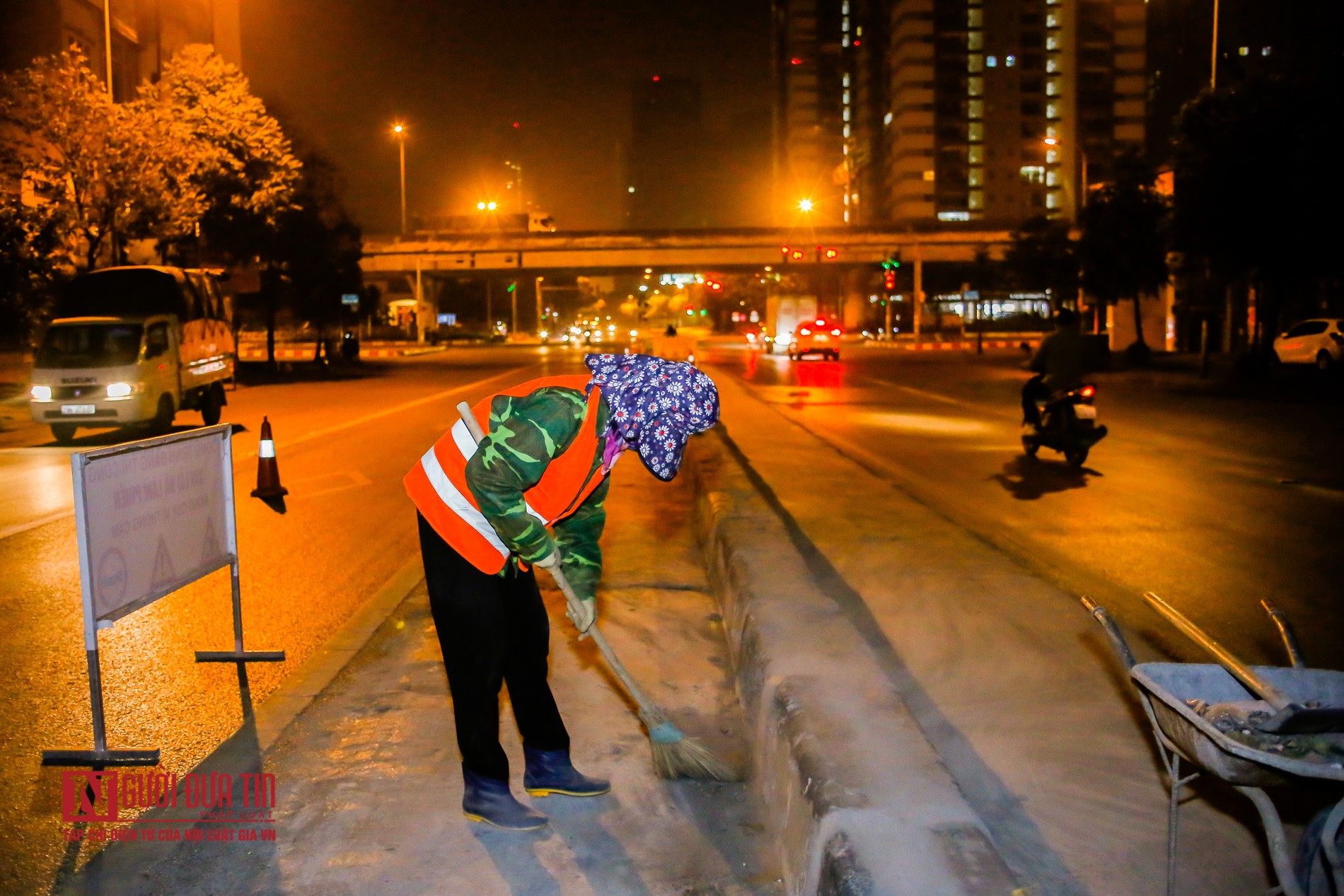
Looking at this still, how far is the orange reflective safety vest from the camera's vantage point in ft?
12.1

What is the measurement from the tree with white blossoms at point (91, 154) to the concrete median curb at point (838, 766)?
984 inches

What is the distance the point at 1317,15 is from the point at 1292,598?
412 feet

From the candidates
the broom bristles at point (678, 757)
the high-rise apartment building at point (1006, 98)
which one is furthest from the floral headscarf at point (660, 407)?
the high-rise apartment building at point (1006, 98)

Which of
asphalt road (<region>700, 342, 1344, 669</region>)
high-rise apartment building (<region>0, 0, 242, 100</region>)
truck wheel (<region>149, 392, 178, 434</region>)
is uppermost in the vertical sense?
high-rise apartment building (<region>0, 0, 242, 100</region>)

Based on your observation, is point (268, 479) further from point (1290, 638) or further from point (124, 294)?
point (124, 294)

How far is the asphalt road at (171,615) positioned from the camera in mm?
4793

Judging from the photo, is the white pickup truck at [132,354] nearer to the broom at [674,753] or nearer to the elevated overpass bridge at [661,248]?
the broom at [674,753]

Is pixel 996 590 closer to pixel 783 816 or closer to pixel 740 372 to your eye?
pixel 783 816

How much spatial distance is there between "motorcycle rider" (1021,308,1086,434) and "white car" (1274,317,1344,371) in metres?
21.4

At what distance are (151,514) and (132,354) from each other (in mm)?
15476

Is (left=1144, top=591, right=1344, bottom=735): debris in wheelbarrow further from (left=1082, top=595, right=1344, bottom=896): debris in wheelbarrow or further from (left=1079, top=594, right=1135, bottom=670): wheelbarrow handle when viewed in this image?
(left=1079, top=594, right=1135, bottom=670): wheelbarrow handle

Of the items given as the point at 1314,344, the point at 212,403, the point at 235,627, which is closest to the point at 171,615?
the point at 235,627

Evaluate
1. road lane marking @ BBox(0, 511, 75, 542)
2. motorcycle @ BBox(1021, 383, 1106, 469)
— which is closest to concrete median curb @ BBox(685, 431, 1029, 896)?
road lane marking @ BBox(0, 511, 75, 542)

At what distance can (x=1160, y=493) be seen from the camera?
1180 cm
